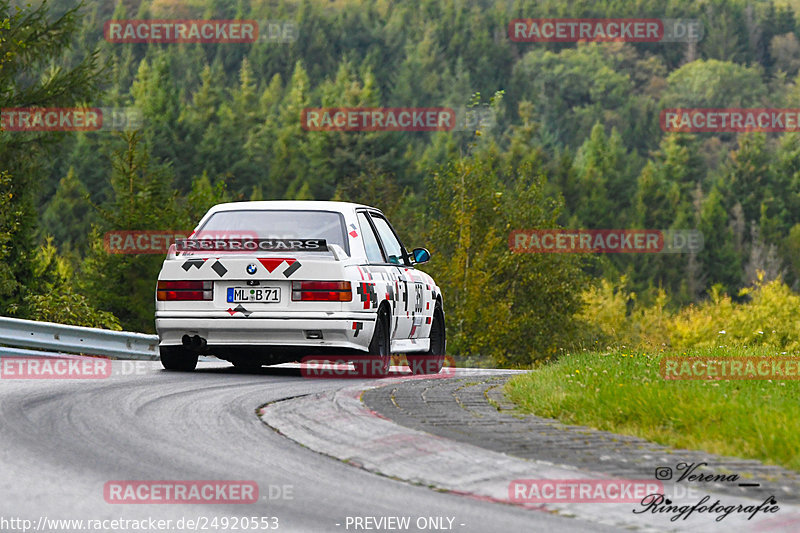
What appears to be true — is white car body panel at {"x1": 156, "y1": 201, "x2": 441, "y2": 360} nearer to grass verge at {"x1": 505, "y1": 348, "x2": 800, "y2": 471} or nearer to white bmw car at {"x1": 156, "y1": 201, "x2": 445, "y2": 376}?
white bmw car at {"x1": 156, "y1": 201, "x2": 445, "y2": 376}

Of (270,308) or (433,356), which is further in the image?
(433,356)

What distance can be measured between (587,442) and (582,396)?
165 cm

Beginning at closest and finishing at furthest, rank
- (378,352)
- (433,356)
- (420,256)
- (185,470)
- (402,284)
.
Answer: (185,470), (378,352), (402,284), (420,256), (433,356)

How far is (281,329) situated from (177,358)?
60.5 inches

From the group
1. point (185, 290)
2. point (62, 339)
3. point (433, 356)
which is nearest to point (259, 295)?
point (185, 290)

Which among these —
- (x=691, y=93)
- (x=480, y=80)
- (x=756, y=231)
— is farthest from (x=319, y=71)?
(x=756, y=231)

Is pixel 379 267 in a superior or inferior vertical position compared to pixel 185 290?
superior

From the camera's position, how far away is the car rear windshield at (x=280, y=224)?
44.6 ft

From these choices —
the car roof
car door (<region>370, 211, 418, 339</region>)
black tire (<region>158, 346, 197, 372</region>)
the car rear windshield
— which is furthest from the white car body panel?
car door (<region>370, 211, 418, 339</region>)

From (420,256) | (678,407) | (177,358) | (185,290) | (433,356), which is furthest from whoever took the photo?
(433,356)

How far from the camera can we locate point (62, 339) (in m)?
16.1

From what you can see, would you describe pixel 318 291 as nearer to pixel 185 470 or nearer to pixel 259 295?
pixel 259 295

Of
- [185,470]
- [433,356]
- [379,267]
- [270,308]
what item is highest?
[379,267]

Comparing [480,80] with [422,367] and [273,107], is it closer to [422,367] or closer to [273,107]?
[273,107]
